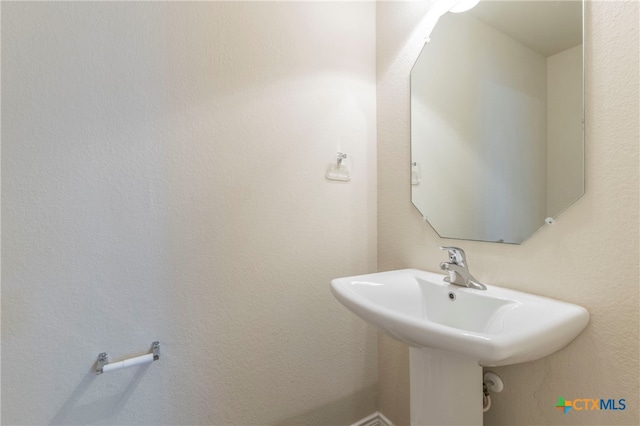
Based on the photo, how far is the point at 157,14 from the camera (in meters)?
0.87

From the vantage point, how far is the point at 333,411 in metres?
1.17

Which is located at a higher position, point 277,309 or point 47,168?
point 47,168

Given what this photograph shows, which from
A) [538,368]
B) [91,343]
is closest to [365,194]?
[538,368]

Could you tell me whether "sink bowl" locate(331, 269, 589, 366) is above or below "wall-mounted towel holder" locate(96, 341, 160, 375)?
above

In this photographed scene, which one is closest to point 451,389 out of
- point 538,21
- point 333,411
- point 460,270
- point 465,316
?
point 465,316

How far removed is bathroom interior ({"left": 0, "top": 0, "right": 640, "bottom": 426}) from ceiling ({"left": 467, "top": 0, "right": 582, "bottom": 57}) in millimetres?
31

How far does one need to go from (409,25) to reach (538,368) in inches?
50.1

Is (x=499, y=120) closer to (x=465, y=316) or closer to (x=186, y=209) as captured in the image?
(x=465, y=316)

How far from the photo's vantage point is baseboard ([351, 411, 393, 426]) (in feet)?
4.05

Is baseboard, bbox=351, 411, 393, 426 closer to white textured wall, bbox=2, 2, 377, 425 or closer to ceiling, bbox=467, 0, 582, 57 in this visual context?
white textured wall, bbox=2, 2, 377, 425

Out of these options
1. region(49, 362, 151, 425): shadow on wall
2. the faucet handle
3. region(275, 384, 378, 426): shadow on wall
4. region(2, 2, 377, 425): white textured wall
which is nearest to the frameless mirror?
the faucet handle

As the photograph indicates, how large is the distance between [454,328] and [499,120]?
0.68m

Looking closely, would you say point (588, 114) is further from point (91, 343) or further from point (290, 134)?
point (91, 343)

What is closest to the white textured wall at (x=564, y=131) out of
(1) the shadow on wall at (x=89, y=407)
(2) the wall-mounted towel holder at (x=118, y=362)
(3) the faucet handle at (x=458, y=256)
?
(3) the faucet handle at (x=458, y=256)
